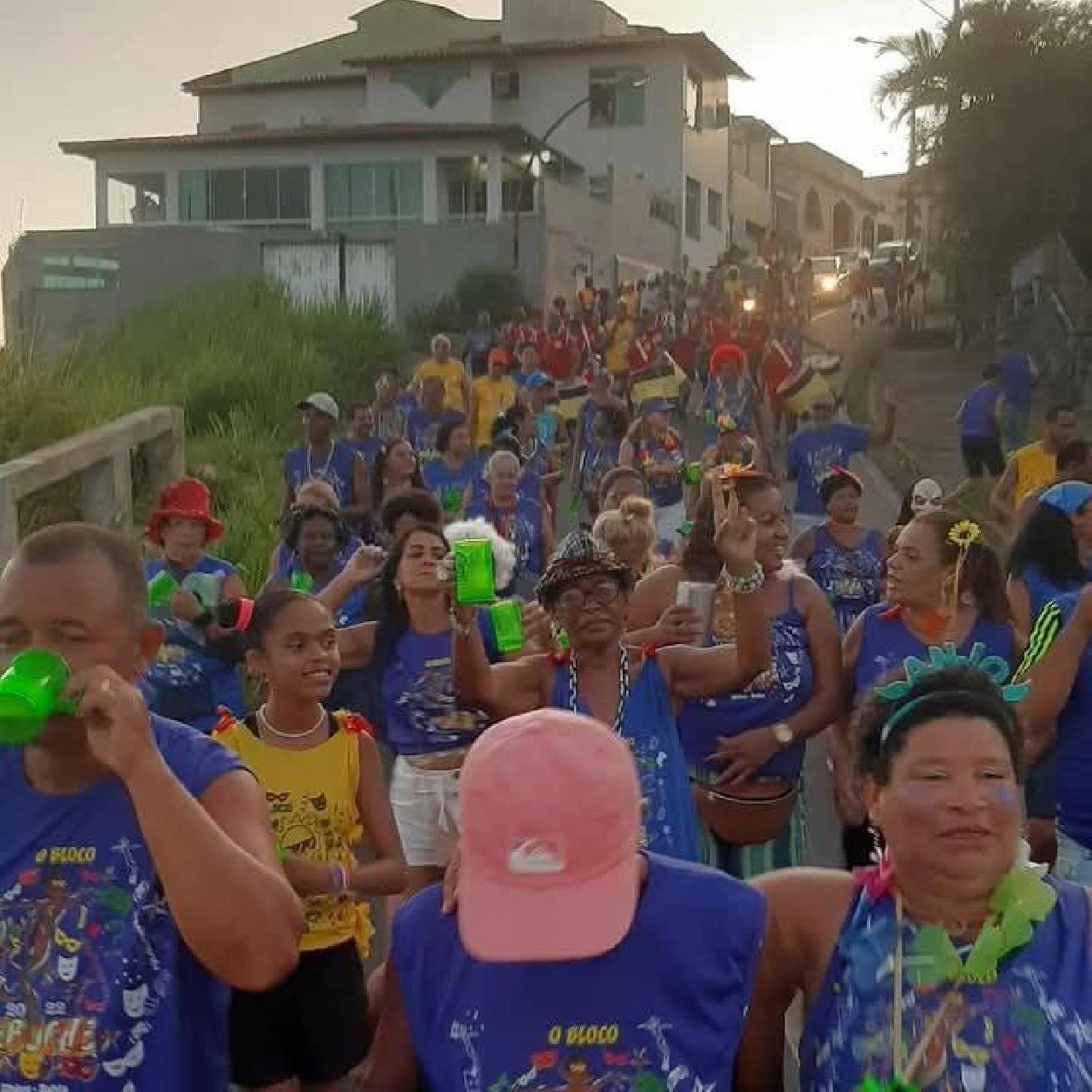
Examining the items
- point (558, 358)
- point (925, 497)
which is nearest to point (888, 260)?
point (558, 358)

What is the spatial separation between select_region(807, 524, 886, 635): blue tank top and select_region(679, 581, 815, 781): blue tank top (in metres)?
2.18

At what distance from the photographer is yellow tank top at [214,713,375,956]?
3.65m

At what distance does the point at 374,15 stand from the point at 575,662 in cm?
5473

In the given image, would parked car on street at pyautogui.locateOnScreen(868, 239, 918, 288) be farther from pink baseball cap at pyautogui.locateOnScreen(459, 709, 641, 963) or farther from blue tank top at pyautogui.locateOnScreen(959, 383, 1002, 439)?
pink baseball cap at pyautogui.locateOnScreen(459, 709, 641, 963)

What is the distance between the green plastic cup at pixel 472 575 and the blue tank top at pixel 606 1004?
199cm

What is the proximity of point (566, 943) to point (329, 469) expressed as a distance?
853cm

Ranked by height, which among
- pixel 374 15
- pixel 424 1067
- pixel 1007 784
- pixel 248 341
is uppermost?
pixel 374 15

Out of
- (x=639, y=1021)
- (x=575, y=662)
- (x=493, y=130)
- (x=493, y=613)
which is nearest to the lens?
(x=639, y=1021)

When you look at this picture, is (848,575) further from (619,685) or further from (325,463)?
(325,463)

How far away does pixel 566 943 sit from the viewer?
196cm

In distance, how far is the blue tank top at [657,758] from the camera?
3623mm

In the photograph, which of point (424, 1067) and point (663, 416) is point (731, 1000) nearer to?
point (424, 1067)

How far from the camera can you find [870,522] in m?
14.5

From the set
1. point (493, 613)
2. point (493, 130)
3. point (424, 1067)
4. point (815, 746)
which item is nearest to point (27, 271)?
point (493, 130)
